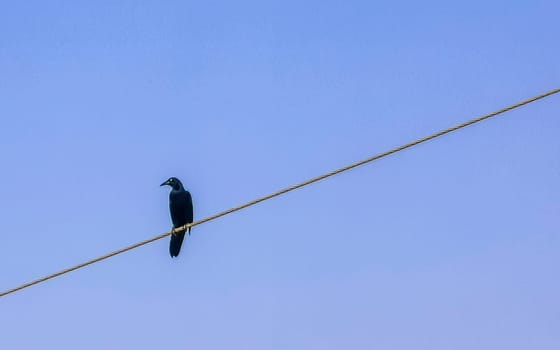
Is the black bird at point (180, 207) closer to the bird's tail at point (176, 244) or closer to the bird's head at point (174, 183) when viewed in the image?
the bird's head at point (174, 183)

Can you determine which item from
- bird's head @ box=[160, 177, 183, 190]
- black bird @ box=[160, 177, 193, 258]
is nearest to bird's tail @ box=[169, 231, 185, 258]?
black bird @ box=[160, 177, 193, 258]

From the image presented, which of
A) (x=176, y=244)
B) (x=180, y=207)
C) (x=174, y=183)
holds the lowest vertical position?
(x=176, y=244)

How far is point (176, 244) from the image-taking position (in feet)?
48.6

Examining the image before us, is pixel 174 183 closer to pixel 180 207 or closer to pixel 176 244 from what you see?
pixel 180 207

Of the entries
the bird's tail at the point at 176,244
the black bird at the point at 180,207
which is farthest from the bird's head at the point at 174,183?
the bird's tail at the point at 176,244

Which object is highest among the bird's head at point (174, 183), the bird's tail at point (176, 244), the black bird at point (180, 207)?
the bird's head at point (174, 183)

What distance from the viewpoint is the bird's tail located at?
14710mm

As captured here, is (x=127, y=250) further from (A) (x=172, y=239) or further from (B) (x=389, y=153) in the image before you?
(A) (x=172, y=239)

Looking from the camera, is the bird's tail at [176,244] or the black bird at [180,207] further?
the black bird at [180,207]

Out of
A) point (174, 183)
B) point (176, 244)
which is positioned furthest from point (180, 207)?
point (176, 244)

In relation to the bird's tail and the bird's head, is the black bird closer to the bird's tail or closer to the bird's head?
the bird's head

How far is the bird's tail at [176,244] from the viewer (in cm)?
1471

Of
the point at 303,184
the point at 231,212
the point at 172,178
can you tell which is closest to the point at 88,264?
Answer: the point at 231,212

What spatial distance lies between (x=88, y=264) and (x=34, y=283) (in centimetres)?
46
